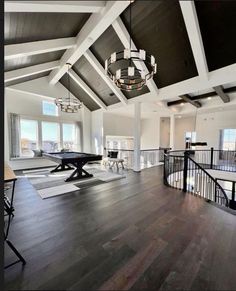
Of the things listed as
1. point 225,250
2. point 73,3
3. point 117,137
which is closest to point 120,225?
point 225,250

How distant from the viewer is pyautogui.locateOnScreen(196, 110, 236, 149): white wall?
778 centimetres

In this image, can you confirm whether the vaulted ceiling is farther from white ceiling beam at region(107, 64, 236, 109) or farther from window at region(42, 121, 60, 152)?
window at region(42, 121, 60, 152)

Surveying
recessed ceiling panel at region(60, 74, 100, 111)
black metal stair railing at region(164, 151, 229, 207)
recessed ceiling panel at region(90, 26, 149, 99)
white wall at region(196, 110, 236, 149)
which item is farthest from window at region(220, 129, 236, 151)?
recessed ceiling panel at region(60, 74, 100, 111)

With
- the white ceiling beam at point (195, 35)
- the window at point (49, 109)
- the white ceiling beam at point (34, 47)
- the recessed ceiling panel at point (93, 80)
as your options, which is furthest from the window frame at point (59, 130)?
the white ceiling beam at point (195, 35)

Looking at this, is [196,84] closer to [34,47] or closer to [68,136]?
[34,47]

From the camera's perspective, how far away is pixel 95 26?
3693mm

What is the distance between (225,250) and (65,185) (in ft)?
12.4

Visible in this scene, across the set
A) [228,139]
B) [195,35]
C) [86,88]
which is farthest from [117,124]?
[195,35]

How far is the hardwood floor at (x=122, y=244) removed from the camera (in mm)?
1500

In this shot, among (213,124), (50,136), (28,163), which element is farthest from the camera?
(213,124)

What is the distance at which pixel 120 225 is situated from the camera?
243cm

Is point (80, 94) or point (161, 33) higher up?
point (161, 33)

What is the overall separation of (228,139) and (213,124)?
1080 millimetres

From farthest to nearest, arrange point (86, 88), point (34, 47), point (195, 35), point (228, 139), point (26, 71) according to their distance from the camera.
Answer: point (228, 139)
point (86, 88)
point (26, 71)
point (34, 47)
point (195, 35)
